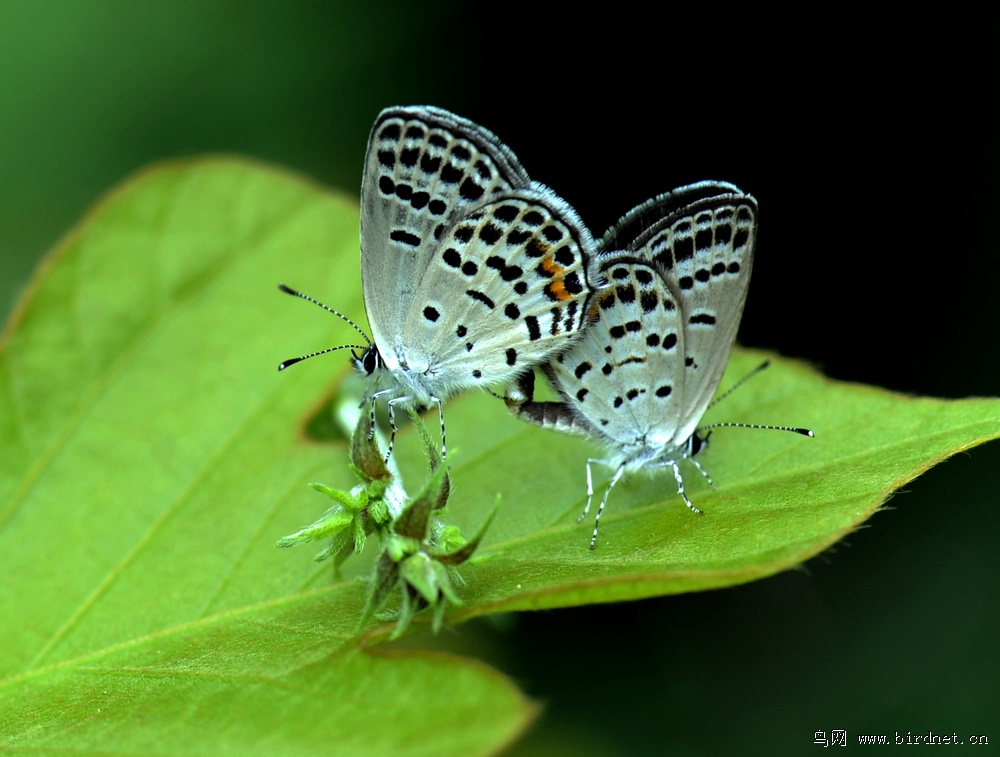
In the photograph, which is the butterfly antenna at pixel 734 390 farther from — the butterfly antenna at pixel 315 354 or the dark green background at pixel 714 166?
the dark green background at pixel 714 166

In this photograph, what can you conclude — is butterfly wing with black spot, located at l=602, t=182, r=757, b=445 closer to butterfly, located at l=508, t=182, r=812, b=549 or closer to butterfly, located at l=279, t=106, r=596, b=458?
butterfly, located at l=508, t=182, r=812, b=549

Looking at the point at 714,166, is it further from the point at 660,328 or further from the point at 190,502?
the point at 190,502

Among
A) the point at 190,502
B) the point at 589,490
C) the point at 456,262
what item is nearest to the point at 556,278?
the point at 456,262

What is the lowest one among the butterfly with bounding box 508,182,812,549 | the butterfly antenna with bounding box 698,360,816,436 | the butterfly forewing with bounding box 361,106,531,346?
the butterfly antenna with bounding box 698,360,816,436

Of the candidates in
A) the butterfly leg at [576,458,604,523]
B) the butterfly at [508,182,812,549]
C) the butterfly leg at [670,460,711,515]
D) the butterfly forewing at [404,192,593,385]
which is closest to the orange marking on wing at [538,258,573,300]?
the butterfly forewing at [404,192,593,385]

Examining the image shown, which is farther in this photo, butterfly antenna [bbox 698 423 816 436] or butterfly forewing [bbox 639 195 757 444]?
butterfly forewing [bbox 639 195 757 444]

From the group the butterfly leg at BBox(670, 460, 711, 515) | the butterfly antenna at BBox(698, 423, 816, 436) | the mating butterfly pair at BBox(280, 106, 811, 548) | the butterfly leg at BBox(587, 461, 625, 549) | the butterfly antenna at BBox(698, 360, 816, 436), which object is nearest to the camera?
the butterfly leg at BBox(587, 461, 625, 549)
